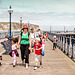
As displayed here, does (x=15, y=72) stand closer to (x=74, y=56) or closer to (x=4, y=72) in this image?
(x=4, y=72)

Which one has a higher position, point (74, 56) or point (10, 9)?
point (10, 9)

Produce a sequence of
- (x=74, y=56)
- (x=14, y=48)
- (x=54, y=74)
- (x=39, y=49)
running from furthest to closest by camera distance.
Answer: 1. (x=74, y=56)
2. (x=14, y=48)
3. (x=39, y=49)
4. (x=54, y=74)

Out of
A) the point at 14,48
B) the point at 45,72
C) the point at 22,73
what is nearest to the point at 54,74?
the point at 45,72

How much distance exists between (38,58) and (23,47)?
0.75 meters

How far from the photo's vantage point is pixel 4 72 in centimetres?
739

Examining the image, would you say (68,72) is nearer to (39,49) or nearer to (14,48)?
(39,49)

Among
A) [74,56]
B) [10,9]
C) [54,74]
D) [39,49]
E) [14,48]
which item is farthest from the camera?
[10,9]

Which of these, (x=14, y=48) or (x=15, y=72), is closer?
(x=15, y=72)

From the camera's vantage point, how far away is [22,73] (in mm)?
7184

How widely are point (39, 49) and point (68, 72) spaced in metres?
1.48

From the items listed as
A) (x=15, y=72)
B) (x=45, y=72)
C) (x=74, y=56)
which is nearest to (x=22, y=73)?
(x=15, y=72)

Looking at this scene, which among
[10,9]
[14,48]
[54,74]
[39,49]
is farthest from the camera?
[10,9]

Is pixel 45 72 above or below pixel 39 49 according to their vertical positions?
below

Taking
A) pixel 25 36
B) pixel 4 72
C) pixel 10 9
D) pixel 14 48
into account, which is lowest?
pixel 4 72
